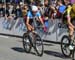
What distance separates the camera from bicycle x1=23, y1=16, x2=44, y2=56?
39.9 ft

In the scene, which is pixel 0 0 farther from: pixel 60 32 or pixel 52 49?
pixel 52 49

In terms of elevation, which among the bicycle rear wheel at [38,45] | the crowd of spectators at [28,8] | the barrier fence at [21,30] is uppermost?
the crowd of spectators at [28,8]

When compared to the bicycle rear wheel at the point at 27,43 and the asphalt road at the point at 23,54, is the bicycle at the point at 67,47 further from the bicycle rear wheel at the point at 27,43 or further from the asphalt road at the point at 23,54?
the bicycle rear wheel at the point at 27,43

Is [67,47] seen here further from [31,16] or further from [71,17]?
[31,16]

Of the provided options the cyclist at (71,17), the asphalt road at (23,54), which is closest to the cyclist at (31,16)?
the asphalt road at (23,54)

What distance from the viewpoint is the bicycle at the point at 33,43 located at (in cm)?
1216

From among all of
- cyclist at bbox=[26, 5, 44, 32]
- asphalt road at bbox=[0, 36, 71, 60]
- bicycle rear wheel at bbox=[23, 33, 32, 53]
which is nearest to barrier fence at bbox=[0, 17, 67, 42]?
asphalt road at bbox=[0, 36, 71, 60]

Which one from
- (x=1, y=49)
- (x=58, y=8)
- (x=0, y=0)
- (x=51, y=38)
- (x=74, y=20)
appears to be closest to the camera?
(x=74, y=20)

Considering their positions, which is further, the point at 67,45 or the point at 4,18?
the point at 4,18

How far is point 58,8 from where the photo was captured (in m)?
15.8

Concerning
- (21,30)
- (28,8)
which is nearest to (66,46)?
(28,8)

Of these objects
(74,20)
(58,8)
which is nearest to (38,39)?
(74,20)

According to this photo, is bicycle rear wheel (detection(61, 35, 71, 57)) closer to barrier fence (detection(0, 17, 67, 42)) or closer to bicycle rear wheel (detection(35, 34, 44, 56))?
bicycle rear wheel (detection(35, 34, 44, 56))

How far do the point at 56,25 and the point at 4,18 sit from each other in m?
5.86
